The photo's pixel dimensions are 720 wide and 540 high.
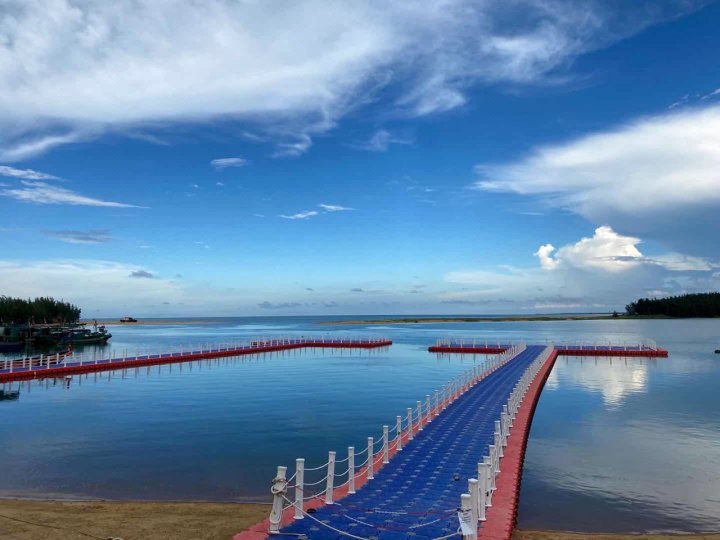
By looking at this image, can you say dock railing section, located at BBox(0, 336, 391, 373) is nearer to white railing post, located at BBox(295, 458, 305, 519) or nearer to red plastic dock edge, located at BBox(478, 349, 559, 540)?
red plastic dock edge, located at BBox(478, 349, 559, 540)

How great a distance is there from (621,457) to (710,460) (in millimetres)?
3269

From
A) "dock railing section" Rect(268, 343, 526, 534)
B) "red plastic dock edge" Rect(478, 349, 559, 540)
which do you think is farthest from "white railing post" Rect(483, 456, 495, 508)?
"dock railing section" Rect(268, 343, 526, 534)

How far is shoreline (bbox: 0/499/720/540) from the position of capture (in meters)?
13.0

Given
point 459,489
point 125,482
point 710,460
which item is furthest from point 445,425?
point 125,482

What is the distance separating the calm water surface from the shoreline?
114cm

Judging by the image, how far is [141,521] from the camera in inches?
547

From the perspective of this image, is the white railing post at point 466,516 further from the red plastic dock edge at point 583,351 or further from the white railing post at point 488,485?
the red plastic dock edge at point 583,351

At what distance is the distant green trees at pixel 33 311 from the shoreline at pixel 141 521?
125 meters

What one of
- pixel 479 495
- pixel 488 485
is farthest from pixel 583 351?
pixel 479 495

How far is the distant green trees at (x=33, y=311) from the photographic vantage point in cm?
12619

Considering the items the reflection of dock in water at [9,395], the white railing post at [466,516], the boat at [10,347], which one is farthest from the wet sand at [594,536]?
the boat at [10,347]

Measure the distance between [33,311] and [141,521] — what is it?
139m

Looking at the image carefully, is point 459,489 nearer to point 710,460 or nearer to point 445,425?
point 445,425

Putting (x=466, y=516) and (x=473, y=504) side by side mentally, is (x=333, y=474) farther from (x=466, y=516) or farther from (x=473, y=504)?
(x=466, y=516)
